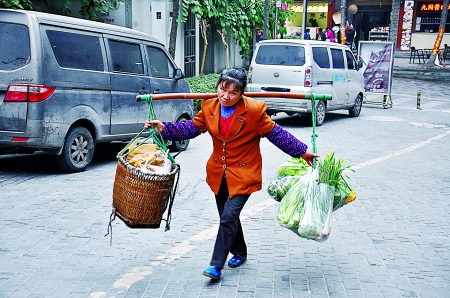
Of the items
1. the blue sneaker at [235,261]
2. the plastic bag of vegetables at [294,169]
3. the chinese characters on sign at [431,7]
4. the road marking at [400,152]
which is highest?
the chinese characters on sign at [431,7]

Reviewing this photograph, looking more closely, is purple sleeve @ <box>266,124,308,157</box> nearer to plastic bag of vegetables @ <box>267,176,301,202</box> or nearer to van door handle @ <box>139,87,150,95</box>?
plastic bag of vegetables @ <box>267,176,301,202</box>

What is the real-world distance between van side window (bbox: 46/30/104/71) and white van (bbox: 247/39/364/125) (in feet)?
18.8

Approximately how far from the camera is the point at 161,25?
53.5 ft

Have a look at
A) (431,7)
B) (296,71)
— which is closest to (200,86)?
(296,71)

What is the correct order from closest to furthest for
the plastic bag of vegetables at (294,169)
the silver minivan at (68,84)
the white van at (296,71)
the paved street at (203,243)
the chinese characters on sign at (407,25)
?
the paved street at (203,243) → the plastic bag of vegetables at (294,169) → the silver minivan at (68,84) → the white van at (296,71) → the chinese characters on sign at (407,25)

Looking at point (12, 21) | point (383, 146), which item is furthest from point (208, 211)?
point (383, 146)

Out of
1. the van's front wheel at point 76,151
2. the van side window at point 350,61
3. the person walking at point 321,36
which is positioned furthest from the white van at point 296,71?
the person walking at point 321,36

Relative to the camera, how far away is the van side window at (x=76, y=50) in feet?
26.5

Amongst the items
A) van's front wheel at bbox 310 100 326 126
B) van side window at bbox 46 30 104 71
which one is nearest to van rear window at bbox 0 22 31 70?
van side window at bbox 46 30 104 71

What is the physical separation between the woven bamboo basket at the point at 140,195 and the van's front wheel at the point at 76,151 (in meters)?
4.10

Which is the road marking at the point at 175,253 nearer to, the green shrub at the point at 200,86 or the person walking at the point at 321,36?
the green shrub at the point at 200,86

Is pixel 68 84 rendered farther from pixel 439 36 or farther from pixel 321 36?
pixel 321 36

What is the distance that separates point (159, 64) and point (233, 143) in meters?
6.00

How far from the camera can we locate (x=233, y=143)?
450cm
